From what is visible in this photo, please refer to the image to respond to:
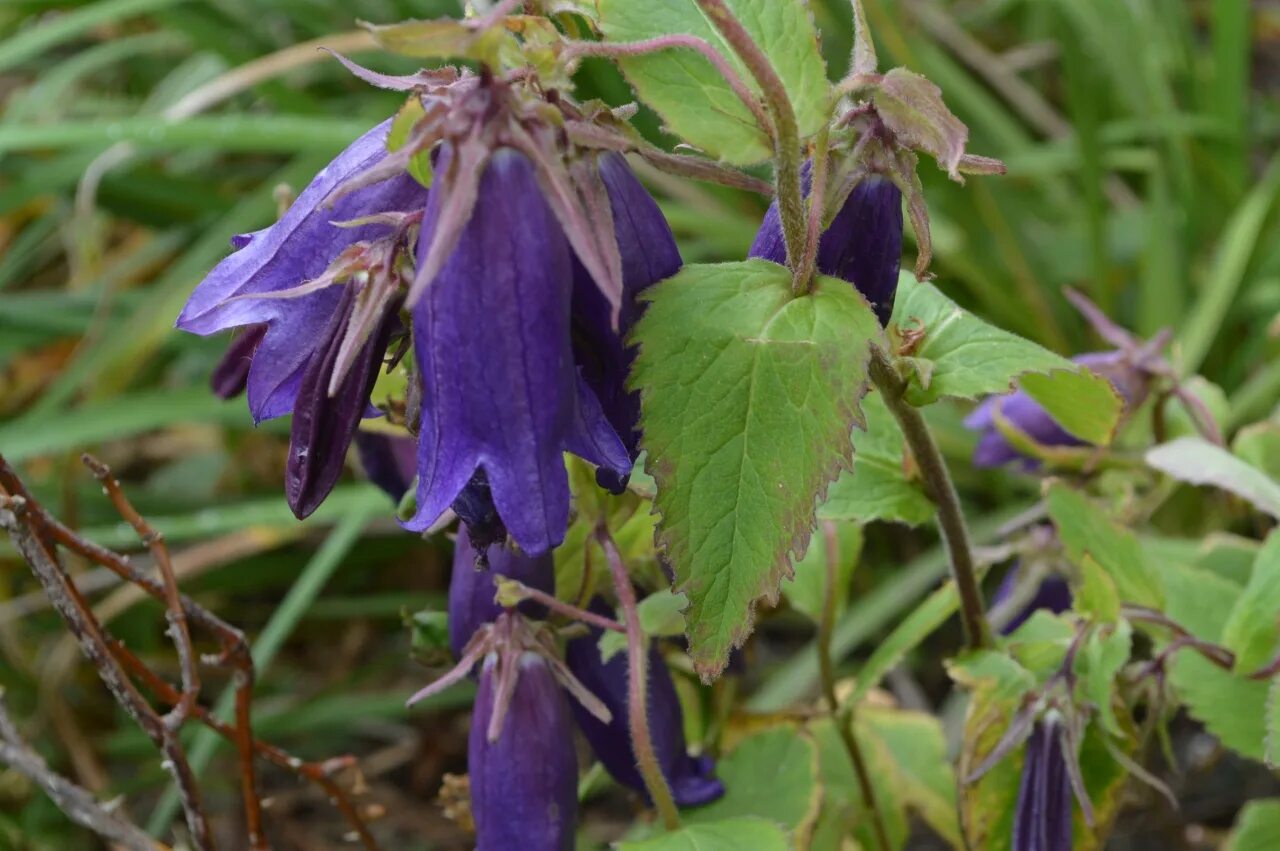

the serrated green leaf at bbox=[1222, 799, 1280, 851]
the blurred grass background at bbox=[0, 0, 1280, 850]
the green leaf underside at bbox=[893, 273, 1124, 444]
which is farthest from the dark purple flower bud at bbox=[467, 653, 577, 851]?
the blurred grass background at bbox=[0, 0, 1280, 850]

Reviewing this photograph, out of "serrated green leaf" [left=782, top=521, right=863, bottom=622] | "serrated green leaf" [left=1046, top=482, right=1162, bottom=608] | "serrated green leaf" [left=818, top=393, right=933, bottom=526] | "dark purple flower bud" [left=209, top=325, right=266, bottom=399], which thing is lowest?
"serrated green leaf" [left=782, top=521, right=863, bottom=622]

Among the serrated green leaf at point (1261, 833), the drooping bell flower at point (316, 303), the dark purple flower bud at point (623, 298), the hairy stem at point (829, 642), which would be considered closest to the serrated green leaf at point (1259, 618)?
the serrated green leaf at point (1261, 833)

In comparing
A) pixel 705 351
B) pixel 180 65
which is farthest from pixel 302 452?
pixel 180 65

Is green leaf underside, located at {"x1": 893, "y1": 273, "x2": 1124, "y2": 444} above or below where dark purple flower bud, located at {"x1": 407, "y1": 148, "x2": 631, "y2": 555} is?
below

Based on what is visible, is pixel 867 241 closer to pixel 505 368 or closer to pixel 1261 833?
pixel 505 368

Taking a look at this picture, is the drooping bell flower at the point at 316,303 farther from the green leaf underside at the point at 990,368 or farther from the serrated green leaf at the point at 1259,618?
the serrated green leaf at the point at 1259,618

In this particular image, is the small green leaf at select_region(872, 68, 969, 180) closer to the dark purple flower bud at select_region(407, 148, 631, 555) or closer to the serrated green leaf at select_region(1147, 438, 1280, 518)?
the dark purple flower bud at select_region(407, 148, 631, 555)
